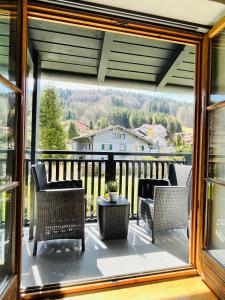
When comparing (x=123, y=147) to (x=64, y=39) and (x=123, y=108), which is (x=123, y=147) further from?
(x=64, y=39)

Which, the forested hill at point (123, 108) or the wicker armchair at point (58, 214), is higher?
the forested hill at point (123, 108)

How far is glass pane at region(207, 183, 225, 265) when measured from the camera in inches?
74.0

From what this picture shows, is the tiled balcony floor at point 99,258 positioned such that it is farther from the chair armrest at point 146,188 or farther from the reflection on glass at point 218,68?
the reflection on glass at point 218,68

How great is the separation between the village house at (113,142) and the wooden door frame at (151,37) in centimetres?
193

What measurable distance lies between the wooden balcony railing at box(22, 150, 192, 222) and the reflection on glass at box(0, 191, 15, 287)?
185 centimetres

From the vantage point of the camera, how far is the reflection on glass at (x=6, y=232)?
55.7 inches

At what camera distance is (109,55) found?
312cm

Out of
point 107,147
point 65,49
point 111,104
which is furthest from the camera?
point 111,104

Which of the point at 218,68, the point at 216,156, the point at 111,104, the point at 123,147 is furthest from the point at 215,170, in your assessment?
→ the point at 111,104

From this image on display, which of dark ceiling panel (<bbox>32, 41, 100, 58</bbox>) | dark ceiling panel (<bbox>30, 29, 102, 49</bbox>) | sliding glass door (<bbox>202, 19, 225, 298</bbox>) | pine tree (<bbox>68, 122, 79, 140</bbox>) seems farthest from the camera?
pine tree (<bbox>68, 122, 79, 140</bbox>)

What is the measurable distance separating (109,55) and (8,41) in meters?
1.88

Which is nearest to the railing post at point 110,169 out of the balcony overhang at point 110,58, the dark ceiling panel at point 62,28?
the balcony overhang at point 110,58

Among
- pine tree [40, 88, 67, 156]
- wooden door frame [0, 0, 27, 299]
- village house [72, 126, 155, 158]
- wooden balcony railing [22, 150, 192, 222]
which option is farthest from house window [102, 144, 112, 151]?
wooden door frame [0, 0, 27, 299]

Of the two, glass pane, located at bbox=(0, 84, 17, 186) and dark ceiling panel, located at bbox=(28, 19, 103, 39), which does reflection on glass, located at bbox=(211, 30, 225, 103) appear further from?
glass pane, located at bbox=(0, 84, 17, 186)
